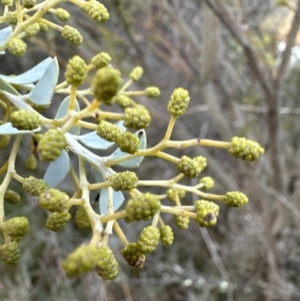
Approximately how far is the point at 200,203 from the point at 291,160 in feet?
5.35

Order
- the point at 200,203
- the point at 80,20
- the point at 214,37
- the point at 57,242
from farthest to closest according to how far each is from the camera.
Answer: the point at 57,242, the point at 80,20, the point at 214,37, the point at 200,203

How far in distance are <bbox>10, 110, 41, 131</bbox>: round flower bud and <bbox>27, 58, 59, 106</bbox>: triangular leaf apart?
0.39 ft

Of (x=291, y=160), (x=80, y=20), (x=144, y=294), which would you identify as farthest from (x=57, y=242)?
(x=291, y=160)

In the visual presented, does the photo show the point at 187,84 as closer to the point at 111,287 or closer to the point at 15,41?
the point at 111,287

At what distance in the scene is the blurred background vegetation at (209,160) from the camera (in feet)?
5.20

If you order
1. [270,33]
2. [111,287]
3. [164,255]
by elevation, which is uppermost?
[270,33]

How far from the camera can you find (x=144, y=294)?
205cm

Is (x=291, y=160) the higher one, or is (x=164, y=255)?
(x=291, y=160)

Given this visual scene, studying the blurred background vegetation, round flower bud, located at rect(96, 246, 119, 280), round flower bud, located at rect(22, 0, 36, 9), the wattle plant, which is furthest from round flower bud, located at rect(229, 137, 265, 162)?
the blurred background vegetation

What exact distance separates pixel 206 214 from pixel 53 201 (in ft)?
0.54

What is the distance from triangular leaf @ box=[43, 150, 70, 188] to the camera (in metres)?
0.58

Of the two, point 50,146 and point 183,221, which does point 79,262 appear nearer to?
point 50,146

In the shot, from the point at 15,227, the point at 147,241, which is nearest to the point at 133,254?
the point at 147,241

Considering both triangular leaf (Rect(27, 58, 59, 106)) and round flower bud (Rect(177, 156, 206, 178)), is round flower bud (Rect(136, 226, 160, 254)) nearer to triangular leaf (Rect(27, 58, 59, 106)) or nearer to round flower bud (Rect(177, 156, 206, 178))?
round flower bud (Rect(177, 156, 206, 178))
